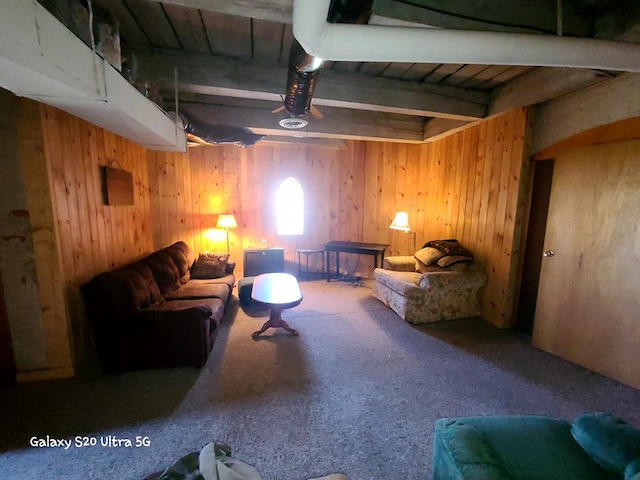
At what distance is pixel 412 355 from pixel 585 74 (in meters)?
2.70

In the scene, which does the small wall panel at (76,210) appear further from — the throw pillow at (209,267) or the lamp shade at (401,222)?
the lamp shade at (401,222)

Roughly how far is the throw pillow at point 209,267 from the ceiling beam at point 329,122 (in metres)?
1.93

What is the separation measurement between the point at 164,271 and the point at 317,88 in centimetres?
263

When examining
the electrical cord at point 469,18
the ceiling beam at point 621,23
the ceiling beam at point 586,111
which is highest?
the ceiling beam at point 621,23

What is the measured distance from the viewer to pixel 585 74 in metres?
2.08

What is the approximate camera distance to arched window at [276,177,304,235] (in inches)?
202

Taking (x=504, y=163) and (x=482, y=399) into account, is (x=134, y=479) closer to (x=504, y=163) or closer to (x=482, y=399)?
(x=482, y=399)

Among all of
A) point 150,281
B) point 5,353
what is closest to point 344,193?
point 150,281

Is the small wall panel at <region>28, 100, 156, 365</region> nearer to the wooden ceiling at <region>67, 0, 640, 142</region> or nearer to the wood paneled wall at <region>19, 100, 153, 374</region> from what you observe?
the wood paneled wall at <region>19, 100, 153, 374</region>

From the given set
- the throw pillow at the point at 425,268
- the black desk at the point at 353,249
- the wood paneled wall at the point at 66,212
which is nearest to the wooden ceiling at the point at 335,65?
the wood paneled wall at the point at 66,212

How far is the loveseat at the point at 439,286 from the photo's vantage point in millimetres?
3193

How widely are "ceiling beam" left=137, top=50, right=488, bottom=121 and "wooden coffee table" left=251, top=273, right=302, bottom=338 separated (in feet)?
6.44

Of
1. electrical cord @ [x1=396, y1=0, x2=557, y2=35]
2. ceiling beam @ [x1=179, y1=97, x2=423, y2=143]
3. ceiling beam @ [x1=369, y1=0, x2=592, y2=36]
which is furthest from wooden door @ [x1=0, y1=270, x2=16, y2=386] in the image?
electrical cord @ [x1=396, y1=0, x2=557, y2=35]

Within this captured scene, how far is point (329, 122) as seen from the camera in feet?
11.6
